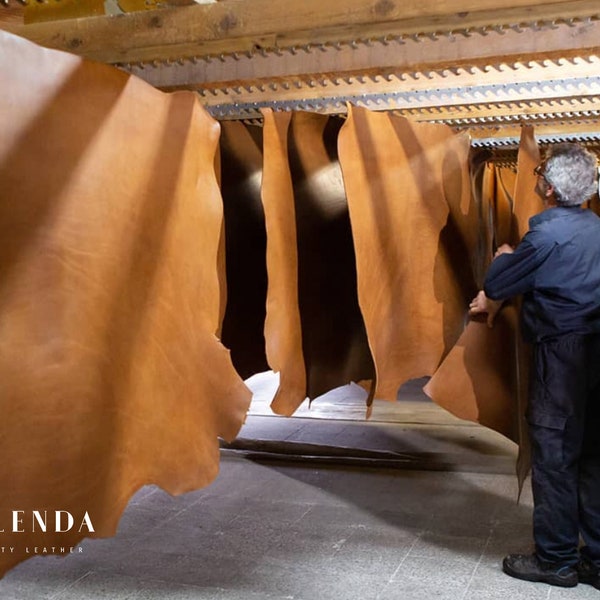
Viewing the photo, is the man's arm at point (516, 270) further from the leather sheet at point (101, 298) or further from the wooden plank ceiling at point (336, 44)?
the leather sheet at point (101, 298)

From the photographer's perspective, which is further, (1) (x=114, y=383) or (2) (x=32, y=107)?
(1) (x=114, y=383)

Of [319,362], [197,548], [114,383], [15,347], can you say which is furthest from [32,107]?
[197,548]

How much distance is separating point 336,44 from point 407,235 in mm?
717

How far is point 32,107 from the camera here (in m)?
1.77

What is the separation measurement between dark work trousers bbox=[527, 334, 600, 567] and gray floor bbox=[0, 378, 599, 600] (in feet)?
0.67

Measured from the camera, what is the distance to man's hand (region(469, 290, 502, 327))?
10.4ft

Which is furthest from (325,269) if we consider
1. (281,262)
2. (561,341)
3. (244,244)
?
(561,341)

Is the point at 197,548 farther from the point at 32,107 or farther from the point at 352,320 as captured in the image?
the point at 32,107

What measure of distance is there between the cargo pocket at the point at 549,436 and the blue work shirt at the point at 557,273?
11.9 inches

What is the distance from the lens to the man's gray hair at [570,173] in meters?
2.96

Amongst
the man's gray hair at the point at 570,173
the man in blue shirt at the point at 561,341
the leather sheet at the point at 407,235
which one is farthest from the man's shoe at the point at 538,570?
the man's gray hair at the point at 570,173

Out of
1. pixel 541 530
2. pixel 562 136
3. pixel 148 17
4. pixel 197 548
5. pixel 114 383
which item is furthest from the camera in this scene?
pixel 562 136

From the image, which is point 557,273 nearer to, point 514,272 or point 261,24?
point 514,272

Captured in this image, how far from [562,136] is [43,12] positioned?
10.5ft
